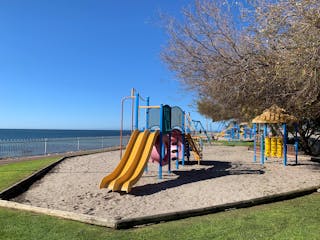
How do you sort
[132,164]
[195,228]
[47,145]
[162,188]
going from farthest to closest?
[47,145] → [132,164] → [162,188] → [195,228]

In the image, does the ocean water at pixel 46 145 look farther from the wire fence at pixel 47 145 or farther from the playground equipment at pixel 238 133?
the playground equipment at pixel 238 133

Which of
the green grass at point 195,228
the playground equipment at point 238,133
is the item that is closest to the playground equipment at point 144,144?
the green grass at point 195,228

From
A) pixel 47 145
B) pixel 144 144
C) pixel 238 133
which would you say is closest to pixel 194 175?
pixel 144 144

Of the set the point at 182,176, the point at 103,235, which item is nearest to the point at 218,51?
the point at 182,176

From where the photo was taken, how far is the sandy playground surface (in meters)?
8.11

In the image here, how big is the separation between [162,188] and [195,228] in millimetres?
4425

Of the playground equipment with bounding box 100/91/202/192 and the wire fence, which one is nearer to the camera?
the playground equipment with bounding box 100/91/202/192

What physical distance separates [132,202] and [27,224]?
3.00m

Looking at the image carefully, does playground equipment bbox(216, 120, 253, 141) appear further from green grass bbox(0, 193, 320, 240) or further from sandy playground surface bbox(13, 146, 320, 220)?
green grass bbox(0, 193, 320, 240)

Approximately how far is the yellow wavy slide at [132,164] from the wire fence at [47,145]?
9.69 metres

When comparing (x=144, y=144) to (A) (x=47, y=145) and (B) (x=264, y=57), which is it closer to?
(B) (x=264, y=57)

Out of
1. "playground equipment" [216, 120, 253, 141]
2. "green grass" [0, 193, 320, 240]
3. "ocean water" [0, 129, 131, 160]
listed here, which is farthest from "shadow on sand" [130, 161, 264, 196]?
"playground equipment" [216, 120, 253, 141]

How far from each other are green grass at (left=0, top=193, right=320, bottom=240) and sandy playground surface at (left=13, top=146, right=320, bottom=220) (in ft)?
2.48

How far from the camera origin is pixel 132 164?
35.4 feet
